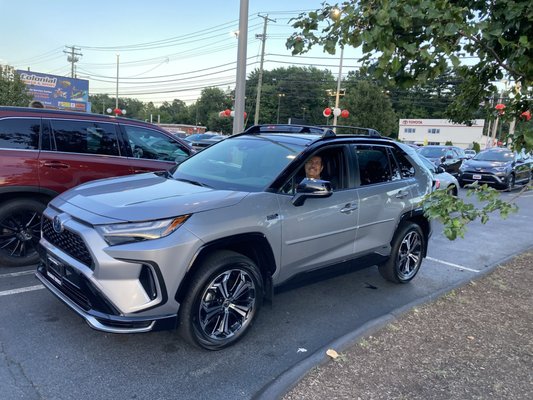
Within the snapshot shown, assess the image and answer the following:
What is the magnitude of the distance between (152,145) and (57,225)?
286 centimetres

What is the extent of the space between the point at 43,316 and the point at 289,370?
2.28 metres

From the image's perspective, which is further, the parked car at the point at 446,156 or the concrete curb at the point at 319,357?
the parked car at the point at 446,156

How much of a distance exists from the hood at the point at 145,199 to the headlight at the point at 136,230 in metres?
0.04

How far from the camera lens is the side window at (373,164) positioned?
457 centimetres

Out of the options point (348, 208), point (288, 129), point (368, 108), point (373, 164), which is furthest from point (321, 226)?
point (368, 108)

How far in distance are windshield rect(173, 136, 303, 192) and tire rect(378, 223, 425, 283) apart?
5.99 feet

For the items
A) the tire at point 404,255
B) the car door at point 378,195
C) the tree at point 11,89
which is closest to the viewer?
the car door at point 378,195

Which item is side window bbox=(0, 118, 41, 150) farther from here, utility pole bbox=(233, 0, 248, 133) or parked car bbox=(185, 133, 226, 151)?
utility pole bbox=(233, 0, 248, 133)

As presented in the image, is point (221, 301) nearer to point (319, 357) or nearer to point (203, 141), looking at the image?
point (319, 357)

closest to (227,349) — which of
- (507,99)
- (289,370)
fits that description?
(289,370)

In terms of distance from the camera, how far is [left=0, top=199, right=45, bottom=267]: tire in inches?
189

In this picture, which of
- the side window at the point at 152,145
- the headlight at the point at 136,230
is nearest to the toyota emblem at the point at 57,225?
the headlight at the point at 136,230

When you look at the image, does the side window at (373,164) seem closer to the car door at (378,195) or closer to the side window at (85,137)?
the car door at (378,195)

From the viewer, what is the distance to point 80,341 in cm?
343
